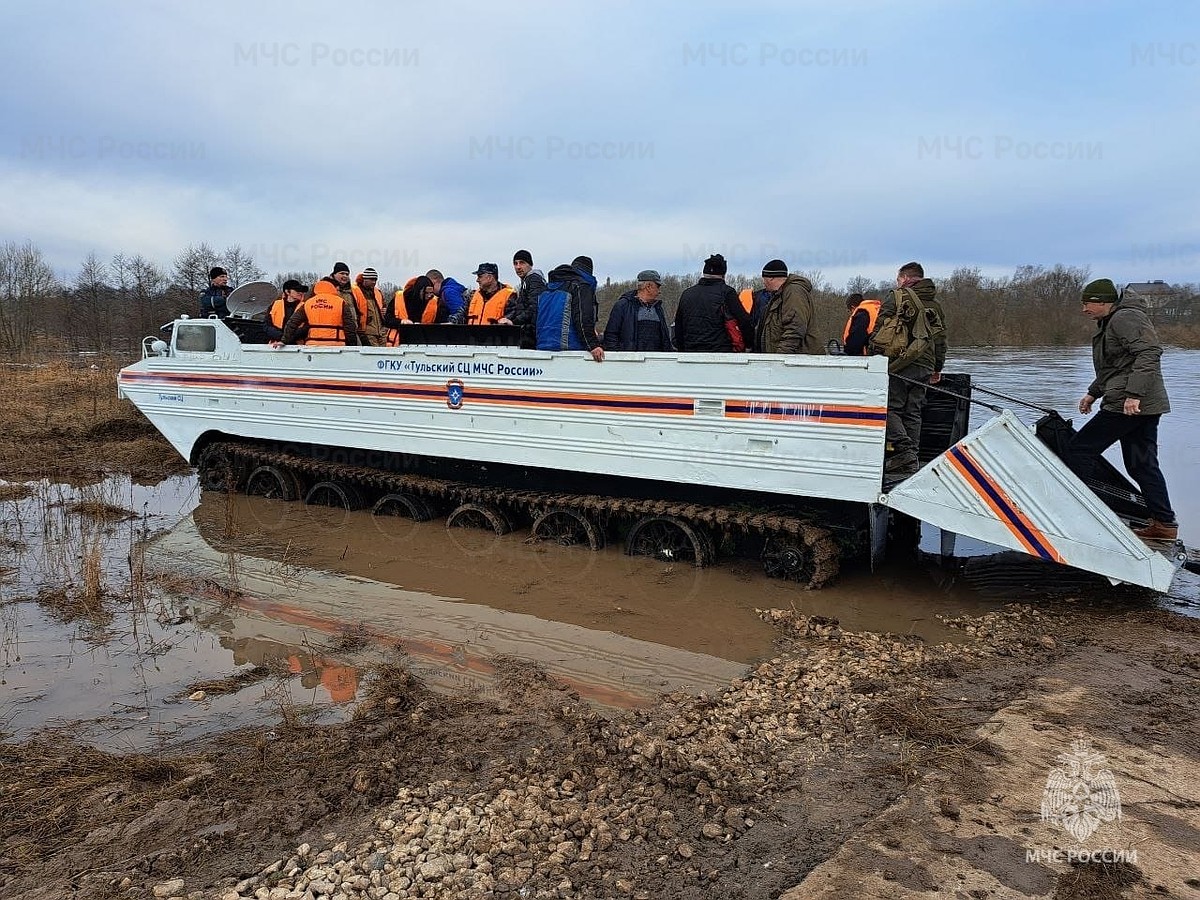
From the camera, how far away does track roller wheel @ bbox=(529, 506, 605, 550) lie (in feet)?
24.3

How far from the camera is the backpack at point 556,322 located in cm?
728

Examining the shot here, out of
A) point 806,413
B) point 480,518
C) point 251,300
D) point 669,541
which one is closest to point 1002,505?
point 806,413

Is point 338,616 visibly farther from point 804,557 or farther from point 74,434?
point 74,434

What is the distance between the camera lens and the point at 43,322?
36.4m

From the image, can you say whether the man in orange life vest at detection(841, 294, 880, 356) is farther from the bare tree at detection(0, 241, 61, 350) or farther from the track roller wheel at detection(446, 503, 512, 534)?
the bare tree at detection(0, 241, 61, 350)

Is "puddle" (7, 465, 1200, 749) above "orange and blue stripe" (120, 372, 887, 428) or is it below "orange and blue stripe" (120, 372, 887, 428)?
below

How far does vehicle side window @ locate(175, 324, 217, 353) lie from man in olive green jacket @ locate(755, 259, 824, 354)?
687 cm

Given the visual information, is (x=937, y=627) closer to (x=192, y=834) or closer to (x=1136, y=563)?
(x=1136, y=563)

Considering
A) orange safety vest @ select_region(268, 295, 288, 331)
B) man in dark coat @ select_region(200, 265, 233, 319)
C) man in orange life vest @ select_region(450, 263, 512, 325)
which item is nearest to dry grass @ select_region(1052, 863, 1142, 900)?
man in orange life vest @ select_region(450, 263, 512, 325)

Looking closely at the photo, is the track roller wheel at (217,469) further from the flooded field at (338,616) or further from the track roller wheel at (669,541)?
the track roller wheel at (669,541)

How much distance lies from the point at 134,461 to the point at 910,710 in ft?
40.4

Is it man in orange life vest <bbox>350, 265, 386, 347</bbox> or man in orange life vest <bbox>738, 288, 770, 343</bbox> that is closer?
man in orange life vest <bbox>738, 288, 770, 343</bbox>

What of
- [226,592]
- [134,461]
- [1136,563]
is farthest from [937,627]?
[134,461]

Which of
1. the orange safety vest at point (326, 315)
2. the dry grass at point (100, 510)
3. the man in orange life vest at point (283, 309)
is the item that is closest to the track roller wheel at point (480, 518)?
the orange safety vest at point (326, 315)
